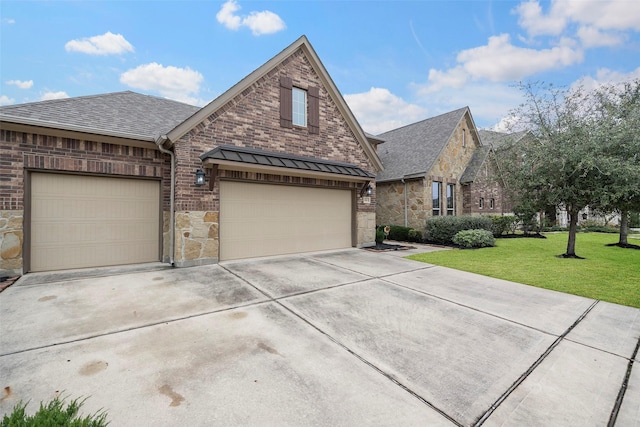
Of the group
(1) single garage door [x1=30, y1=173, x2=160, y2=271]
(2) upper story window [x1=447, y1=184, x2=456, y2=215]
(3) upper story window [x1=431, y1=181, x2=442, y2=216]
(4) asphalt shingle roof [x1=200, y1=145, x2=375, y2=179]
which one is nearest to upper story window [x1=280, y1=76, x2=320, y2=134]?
(4) asphalt shingle roof [x1=200, y1=145, x2=375, y2=179]

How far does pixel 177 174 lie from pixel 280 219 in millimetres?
3366

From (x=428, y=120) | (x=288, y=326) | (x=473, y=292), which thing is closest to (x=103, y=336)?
(x=288, y=326)

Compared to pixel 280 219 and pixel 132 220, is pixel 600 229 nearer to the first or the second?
pixel 280 219

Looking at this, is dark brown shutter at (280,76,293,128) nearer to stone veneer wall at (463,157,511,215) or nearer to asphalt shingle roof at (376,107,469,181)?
asphalt shingle roof at (376,107,469,181)

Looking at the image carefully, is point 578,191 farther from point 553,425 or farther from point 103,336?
point 103,336

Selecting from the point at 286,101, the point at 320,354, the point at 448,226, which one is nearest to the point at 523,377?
the point at 320,354

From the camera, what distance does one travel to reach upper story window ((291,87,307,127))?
9.44m

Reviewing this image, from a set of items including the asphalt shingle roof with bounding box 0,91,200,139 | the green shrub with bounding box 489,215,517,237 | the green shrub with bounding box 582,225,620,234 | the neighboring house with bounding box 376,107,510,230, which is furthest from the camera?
the green shrub with bounding box 582,225,620,234

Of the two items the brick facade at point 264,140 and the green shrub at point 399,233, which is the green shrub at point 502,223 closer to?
the green shrub at point 399,233

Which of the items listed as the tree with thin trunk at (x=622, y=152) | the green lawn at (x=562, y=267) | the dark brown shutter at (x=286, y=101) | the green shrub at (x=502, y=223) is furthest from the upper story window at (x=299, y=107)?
the green shrub at (x=502, y=223)

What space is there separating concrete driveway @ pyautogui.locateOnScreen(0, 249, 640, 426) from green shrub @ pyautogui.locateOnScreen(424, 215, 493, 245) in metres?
7.43

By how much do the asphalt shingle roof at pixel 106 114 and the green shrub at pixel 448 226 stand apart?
455 inches

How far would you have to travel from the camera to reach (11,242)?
6074 mm

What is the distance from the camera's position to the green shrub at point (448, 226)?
41.5 ft
